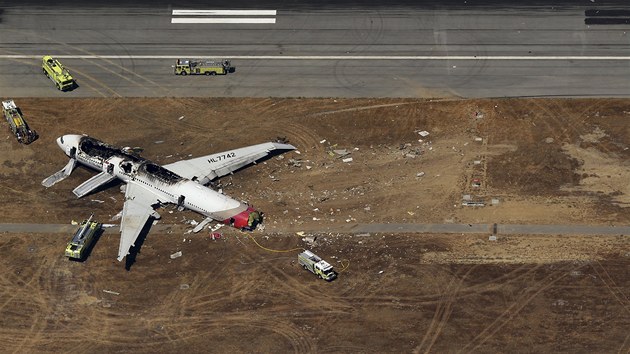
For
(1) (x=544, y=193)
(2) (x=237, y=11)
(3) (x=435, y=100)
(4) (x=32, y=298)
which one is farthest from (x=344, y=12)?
(4) (x=32, y=298)

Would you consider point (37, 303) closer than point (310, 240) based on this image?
Yes

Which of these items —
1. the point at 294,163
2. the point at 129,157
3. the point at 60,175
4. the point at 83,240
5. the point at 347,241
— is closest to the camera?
the point at 83,240

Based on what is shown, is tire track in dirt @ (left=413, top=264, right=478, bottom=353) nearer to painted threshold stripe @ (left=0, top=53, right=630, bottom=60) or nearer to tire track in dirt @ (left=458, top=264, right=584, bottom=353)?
tire track in dirt @ (left=458, top=264, right=584, bottom=353)

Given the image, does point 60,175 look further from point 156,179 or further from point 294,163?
point 294,163

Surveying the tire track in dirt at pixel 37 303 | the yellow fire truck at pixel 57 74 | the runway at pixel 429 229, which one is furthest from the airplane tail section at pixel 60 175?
the yellow fire truck at pixel 57 74

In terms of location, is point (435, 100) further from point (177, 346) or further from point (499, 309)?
point (177, 346)

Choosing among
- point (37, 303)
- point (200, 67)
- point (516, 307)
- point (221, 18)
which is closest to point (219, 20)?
point (221, 18)
